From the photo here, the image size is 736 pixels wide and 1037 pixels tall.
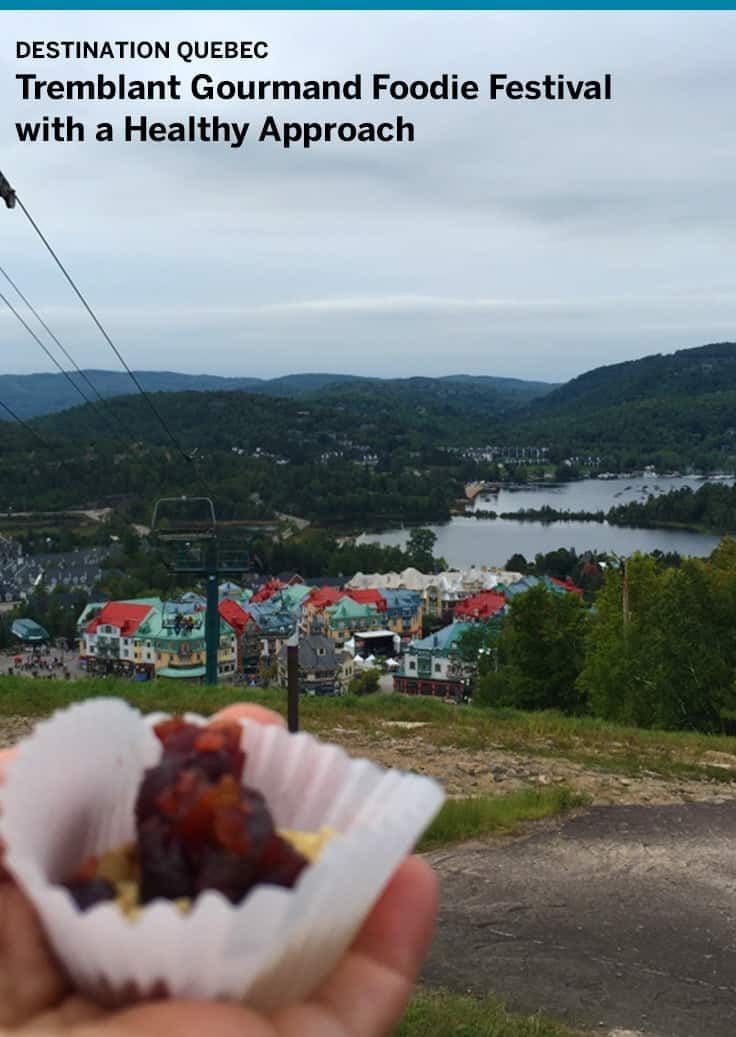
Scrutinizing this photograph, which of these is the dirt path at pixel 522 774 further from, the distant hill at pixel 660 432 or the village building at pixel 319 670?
the distant hill at pixel 660 432

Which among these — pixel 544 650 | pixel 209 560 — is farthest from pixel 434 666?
pixel 209 560

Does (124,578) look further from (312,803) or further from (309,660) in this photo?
(312,803)

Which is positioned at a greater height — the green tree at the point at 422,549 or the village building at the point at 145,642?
the green tree at the point at 422,549

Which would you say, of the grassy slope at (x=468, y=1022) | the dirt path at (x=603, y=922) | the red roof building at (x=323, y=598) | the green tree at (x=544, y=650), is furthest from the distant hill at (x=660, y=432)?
the grassy slope at (x=468, y=1022)

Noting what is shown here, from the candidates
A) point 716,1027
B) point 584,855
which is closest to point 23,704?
point 584,855

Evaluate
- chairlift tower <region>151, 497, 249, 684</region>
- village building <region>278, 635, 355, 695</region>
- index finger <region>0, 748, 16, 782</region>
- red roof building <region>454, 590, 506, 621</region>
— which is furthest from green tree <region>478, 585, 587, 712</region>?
red roof building <region>454, 590, 506, 621</region>
